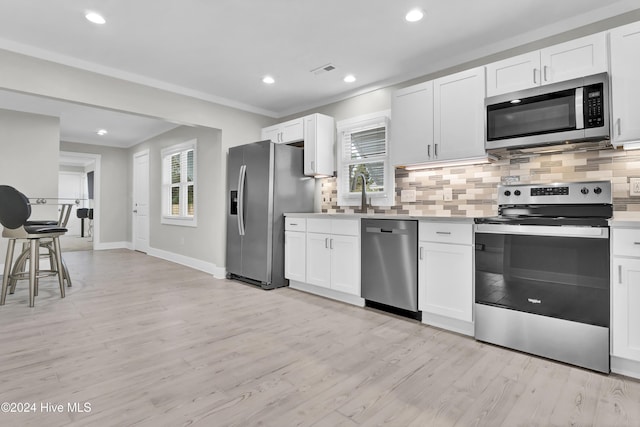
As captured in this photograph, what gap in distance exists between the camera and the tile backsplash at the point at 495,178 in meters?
2.39

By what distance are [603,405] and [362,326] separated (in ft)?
5.06

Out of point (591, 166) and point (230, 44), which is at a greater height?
point (230, 44)

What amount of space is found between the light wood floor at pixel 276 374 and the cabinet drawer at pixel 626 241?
2.44ft

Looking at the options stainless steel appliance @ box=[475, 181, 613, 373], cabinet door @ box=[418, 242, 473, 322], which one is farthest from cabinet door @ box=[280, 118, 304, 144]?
stainless steel appliance @ box=[475, 181, 613, 373]

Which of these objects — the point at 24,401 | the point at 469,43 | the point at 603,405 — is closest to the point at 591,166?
the point at 469,43

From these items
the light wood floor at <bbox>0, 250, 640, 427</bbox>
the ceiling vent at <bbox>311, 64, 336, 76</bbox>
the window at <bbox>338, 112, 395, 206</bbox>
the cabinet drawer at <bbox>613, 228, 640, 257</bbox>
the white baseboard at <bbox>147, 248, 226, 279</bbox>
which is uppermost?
the ceiling vent at <bbox>311, 64, 336, 76</bbox>

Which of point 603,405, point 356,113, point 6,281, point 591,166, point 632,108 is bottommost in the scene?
point 603,405

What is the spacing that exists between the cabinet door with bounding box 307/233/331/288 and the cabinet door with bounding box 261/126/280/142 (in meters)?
1.67

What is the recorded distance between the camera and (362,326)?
2.77 meters

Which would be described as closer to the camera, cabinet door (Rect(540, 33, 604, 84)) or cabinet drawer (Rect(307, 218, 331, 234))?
cabinet door (Rect(540, 33, 604, 84))

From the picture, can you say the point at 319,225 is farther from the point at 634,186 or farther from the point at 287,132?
the point at 634,186

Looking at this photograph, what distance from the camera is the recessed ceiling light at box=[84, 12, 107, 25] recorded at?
261 cm

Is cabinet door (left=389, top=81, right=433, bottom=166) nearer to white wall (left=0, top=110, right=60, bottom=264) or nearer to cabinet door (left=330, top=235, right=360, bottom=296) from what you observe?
cabinet door (left=330, top=235, right=360, bottom=296)

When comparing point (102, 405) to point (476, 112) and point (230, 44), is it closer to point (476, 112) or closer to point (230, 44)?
point (230, 44)
